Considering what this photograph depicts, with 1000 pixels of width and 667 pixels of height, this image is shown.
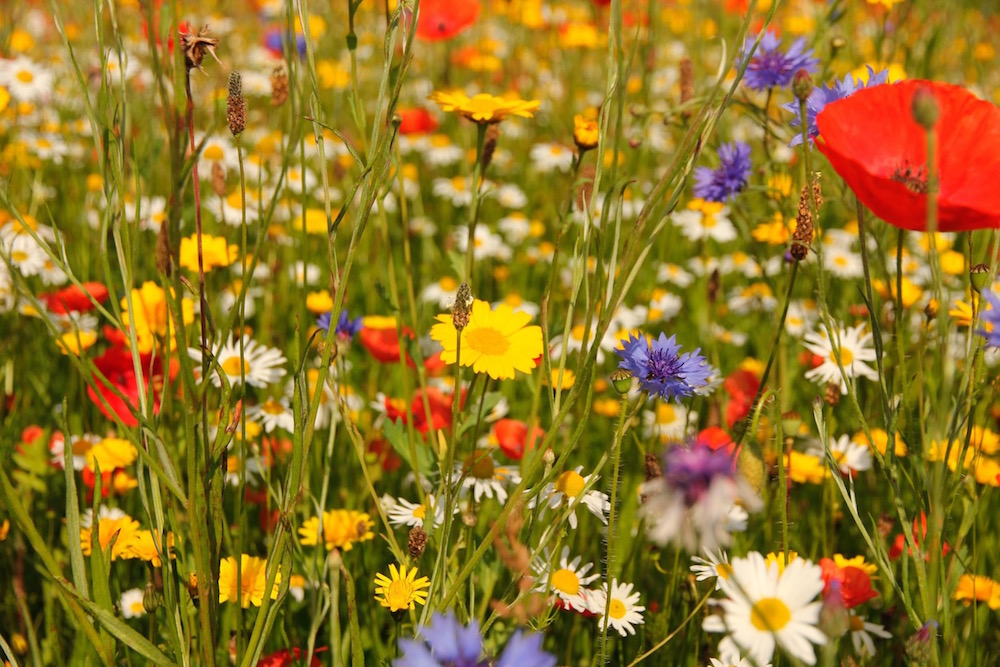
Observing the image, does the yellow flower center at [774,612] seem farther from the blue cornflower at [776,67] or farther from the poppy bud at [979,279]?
the blue cornflower at [776,67]

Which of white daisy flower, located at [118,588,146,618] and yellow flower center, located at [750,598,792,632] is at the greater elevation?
yellow flower center, located at [750,598,792,632]

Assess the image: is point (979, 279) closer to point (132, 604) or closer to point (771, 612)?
point (771, 612)

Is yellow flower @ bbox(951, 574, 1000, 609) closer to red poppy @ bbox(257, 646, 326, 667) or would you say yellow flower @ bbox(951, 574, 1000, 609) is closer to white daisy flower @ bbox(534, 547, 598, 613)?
white daisy flower @ bbox(534, 547, 598, 613)

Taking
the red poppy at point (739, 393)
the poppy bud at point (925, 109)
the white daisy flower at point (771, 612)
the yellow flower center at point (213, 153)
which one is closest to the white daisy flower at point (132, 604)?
the white daisy flower at point (771, 612)

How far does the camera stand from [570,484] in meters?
0.89

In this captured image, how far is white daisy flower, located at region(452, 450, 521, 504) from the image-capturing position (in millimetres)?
1007

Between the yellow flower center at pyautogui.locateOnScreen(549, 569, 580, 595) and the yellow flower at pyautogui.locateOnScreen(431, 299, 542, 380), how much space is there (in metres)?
0.21

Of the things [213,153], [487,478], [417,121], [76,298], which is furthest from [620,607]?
[417,121]

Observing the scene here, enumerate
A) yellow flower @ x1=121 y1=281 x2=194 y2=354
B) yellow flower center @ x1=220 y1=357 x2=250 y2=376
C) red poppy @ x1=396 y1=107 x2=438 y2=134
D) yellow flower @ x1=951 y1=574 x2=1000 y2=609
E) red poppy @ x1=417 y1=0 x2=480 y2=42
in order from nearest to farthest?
yellow flower @ x1=951 y1=574 x2=1000 y2=609 < yellow flower @ x1=121 y1=281 x2=194 y2=354 < yellow flower center @ x1=220 y1=357 x2=250 y2=376 < red poppy @ x1=417 y1=0 x2=480 y2=42 < red poppy @ x1=396 y1=107 x2=438 y2=134

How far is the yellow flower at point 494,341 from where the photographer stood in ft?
2.84

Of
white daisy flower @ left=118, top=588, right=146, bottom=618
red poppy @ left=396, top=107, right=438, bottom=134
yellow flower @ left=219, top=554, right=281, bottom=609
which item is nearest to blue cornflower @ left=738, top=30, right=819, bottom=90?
yellow flower @ left=219, top=554, right=281, bottom=609

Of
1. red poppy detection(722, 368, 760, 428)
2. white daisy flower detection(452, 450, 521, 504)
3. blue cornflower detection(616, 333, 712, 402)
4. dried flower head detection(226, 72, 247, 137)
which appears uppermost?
dried flower head detection(226, 72, 247, 137)

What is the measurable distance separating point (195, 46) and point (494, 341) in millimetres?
417

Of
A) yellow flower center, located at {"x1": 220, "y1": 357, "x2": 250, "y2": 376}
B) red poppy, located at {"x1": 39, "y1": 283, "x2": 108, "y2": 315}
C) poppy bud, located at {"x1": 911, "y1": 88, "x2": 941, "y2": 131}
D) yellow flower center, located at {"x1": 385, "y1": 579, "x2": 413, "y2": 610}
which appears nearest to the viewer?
poppy bud, located at {"x1": 911, "y1": 88, "x2": 941, "y2": 131}
